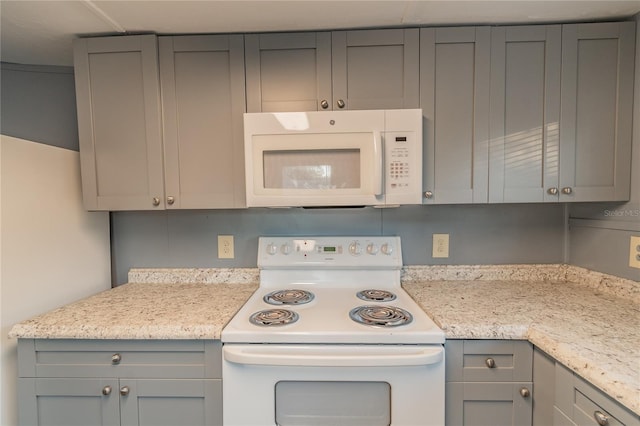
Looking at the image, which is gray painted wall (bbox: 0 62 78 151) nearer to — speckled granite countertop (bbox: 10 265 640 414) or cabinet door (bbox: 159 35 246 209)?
cabinet door (bbox: 159 35 246 209)

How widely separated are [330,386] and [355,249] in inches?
27.4

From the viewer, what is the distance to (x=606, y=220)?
1402mm

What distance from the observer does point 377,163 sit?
1222 mm

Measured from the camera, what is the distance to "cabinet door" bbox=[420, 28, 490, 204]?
131 cm

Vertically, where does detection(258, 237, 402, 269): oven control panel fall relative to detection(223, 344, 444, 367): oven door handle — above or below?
above

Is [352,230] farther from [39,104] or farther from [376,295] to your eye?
[39,104]

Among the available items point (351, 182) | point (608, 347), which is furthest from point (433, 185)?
point (608, 347)

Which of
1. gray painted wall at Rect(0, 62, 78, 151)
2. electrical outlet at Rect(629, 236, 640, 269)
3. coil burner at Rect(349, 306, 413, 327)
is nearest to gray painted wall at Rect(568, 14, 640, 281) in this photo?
electrical outlet at Rect(629, 236, 640, 269)

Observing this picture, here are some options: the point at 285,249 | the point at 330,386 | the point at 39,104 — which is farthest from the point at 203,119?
the point at 330,386

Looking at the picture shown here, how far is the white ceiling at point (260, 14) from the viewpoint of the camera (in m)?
1.17

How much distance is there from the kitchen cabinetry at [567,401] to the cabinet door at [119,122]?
5.75 feet

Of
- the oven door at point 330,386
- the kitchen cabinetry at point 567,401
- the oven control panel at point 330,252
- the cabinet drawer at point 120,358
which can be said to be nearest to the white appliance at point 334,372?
the oven door at point 330,386

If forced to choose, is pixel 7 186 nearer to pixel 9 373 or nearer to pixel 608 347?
pixel 9 373

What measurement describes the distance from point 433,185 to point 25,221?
1.85 m
